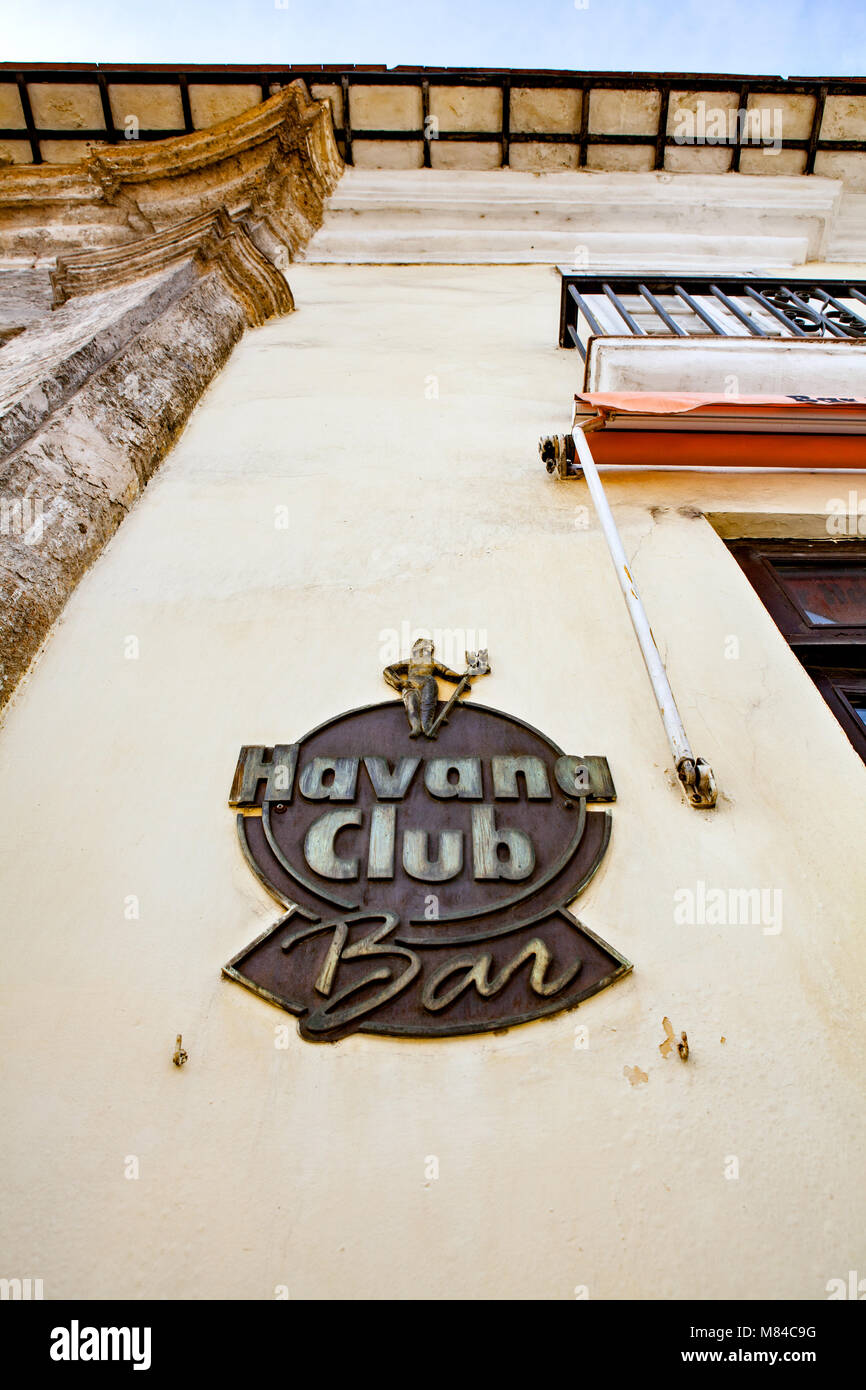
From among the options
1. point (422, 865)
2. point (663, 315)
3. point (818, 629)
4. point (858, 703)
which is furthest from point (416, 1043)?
point (663, 315)

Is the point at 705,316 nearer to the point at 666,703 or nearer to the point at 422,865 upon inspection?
the point at 666,703

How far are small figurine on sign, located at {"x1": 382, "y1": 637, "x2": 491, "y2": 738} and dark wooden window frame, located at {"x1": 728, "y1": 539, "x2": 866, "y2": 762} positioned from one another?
4.08ft

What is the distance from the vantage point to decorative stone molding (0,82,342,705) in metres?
2.99

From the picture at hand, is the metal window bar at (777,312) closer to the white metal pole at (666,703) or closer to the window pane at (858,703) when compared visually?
the window pane at (858,703)

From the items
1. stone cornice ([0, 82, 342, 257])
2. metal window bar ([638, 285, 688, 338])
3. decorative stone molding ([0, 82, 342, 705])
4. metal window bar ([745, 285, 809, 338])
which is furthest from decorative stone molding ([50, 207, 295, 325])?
metal window bar ([745, 285, 809, 338])

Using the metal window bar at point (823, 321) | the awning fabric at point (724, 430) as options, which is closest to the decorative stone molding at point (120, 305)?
the awning fabric at point (724, 430)

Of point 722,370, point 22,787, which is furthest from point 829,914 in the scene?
point 722,370

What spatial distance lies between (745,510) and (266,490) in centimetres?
204

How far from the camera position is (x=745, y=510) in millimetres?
3441

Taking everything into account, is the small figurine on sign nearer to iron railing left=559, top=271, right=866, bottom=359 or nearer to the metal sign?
the metal sign

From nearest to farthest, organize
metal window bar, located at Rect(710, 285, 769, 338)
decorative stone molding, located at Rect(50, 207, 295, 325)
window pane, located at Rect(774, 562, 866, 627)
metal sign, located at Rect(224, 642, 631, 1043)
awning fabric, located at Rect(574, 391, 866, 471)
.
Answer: metal sign, located at Rect(224, 642, 631, 1043), window pane, located at Rect(774, 562, 866, 627), awning fabric, located at Rect(574, 391, 866, 471), metal window bar, located at Rect(710, 285, 769, 338), decorative stone molding, located at Rect(50, 207, 295, 325)

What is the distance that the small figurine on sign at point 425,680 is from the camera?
2369 mm

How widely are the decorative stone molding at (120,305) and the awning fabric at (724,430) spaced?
2051mm
